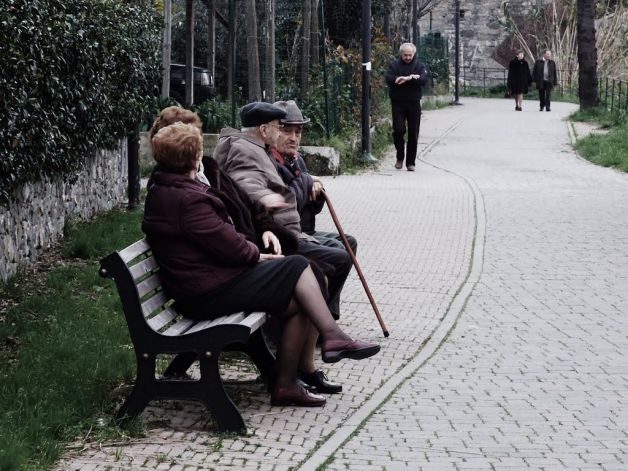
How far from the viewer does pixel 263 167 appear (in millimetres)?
7930

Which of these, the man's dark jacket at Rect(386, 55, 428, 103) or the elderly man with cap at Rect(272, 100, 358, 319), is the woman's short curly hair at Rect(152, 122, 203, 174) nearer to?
the elderly man with cap at Rect(272, 100, 358, 319)

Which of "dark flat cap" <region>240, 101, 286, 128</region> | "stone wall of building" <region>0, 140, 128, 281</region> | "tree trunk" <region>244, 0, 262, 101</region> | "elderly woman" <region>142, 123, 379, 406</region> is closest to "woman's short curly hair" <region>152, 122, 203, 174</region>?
"elderly woman" <region>142, 123, 379, 406</region>

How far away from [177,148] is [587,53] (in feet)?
85.2

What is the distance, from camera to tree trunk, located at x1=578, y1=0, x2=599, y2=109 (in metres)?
31.1

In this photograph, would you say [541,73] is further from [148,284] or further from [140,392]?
[140,392]

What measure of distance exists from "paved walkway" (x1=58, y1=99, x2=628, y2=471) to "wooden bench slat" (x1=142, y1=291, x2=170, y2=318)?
552mm

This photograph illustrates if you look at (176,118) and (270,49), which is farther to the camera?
(270,49)

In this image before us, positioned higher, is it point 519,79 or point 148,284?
point 519,79

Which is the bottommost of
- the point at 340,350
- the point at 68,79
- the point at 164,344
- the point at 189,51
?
the point at 340,350

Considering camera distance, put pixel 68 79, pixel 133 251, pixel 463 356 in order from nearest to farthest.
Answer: pixel 133 251 < pixel 463 356 < pixel 68 79

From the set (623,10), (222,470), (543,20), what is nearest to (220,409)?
(222,470)

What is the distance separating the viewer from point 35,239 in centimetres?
1112

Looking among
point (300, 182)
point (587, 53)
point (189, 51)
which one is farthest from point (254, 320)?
point (587, 53)

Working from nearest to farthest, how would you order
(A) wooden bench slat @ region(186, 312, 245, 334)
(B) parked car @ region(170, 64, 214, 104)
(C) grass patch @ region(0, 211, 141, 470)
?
(C) grass patch @ region(0, 211, 141, 470) → (A) wooden bench slat @ region(186, 312, 245, 334) → (B) parked car @ region(170, 64, 214, 104)
